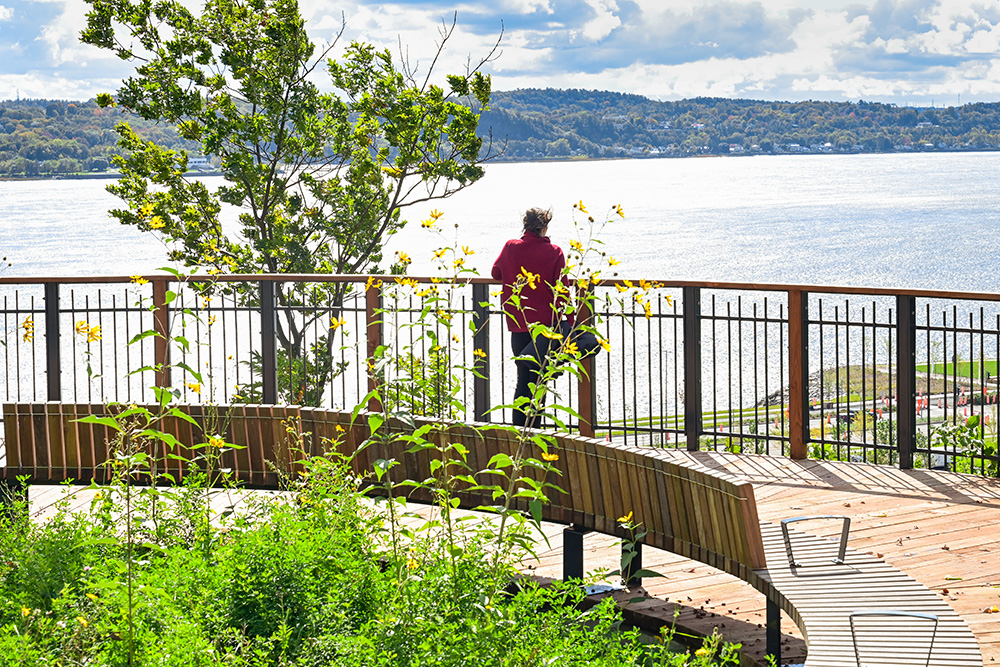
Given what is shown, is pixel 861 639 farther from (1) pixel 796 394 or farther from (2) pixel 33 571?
(1) pixel 796 394

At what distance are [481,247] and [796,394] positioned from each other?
56.6 metres

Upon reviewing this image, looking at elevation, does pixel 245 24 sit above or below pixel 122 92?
above

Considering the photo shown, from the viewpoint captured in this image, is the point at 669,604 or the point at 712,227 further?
the point at 712,227

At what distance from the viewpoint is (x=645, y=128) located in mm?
83062

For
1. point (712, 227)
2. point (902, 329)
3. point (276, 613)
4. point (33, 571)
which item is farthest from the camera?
point (712, 227)

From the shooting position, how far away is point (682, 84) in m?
121

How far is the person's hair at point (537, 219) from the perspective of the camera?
7.71 meters

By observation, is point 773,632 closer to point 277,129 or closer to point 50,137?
point 277,129

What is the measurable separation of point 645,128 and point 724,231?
34.0ft

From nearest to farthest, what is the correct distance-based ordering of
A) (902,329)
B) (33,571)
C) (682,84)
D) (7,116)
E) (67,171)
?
(33,571)
(902,329)
(67,171)
(7,116)
(682,84)

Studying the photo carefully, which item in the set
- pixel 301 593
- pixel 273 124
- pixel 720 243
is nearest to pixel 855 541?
pixel 301 593

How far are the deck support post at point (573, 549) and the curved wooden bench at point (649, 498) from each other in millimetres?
53

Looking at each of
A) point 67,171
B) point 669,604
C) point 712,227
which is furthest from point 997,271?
point 669,604

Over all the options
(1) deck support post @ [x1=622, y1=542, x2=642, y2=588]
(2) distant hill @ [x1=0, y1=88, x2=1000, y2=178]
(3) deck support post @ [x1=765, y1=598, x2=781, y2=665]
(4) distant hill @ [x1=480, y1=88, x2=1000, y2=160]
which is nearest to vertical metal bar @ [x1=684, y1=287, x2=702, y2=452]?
(1) deck support post @ [x1=622, y1=542, x2=642, y2=588]
